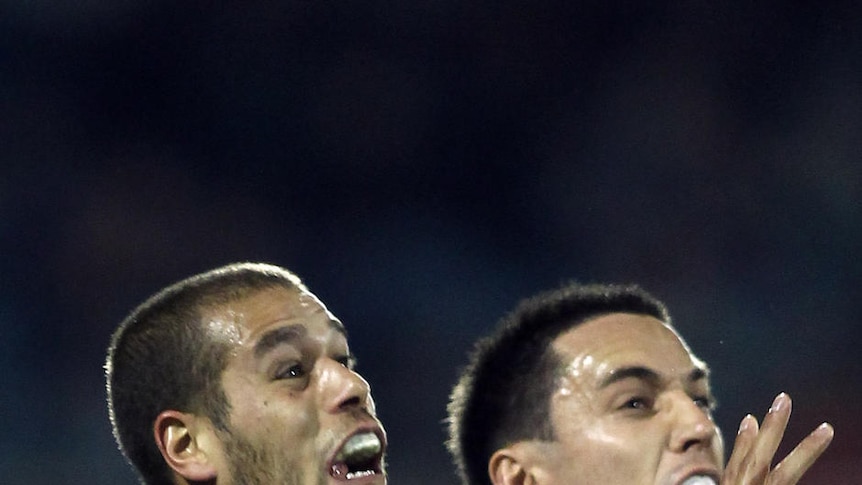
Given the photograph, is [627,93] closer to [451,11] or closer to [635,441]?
[451,11]

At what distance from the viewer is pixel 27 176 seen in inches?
219

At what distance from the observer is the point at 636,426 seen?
3.21 metres

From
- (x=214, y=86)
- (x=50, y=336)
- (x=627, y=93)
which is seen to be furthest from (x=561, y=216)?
(x=50, y=336)

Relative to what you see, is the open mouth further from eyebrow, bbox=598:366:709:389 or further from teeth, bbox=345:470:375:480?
eyebrow, bbox=598:366:709:389

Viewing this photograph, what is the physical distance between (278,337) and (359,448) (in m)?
0.33

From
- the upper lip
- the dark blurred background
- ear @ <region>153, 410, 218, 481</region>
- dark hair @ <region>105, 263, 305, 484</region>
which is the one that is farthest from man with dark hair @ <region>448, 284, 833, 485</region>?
the dark blurred background

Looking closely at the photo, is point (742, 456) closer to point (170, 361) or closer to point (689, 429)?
point (689, 429)

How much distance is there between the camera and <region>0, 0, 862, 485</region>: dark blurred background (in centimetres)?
561

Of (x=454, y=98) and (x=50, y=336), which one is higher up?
(x=454, y=98)

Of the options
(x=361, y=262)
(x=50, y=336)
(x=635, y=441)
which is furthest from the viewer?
(x=361, y=262)

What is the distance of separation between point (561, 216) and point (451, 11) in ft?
3.31

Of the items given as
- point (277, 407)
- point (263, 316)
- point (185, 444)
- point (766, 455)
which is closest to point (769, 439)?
point (766, 455)

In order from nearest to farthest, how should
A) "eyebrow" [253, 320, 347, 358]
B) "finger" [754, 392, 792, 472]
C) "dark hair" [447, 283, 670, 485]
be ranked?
1. "finger" [754, 392, 792, 472]
2. "eyebrow" [253, 320, 347, 358]
3. "dark hair" [447, 283, 670, 485]

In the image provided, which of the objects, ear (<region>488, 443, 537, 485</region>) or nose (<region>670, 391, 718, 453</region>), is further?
ear (<region>488, 443, 537, 485</region>)
